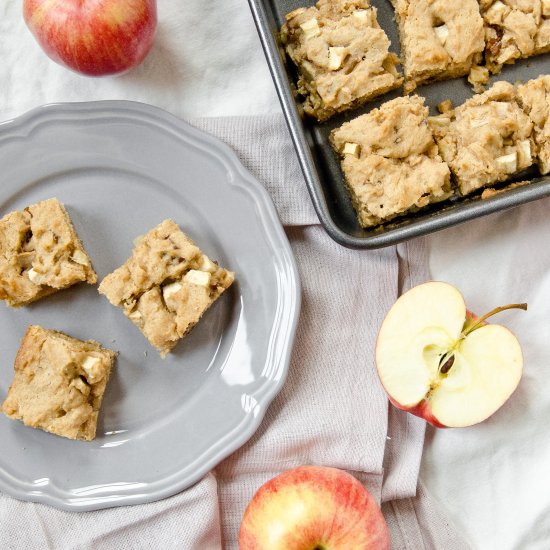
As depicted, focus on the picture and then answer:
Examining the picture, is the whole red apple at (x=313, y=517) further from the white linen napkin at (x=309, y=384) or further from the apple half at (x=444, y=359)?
the apple half at (x=444, y=359)

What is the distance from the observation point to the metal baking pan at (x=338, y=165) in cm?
246

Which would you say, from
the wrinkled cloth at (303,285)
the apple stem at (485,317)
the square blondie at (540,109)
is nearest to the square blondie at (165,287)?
the wrinkled cloth at (303,285)

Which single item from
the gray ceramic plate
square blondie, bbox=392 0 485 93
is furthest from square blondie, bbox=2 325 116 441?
square blondie, bbox=392 0 485 93

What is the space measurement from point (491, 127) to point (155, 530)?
185 cm

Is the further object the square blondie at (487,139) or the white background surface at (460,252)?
the white background surface at (460,252)

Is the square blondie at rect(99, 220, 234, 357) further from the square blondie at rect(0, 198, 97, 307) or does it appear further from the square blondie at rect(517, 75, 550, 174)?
the square blondie at rect(517, 75, 550, 174)

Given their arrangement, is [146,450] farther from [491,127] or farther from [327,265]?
[491,127]

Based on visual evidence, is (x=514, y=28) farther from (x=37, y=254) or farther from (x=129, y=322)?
(x=37, y=254)

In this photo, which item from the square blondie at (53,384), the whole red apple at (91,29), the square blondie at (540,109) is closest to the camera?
the whole red apple at (91,29)

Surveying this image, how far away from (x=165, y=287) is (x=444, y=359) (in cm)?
99

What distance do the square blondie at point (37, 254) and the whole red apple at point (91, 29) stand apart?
50 centimetres

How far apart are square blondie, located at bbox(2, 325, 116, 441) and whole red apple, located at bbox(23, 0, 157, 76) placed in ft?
3.07

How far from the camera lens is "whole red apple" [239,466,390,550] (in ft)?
8.09

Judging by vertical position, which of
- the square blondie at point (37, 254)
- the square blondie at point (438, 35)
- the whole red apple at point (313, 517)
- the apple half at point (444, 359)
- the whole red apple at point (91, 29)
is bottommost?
the whole red apple at point (313, 517)
